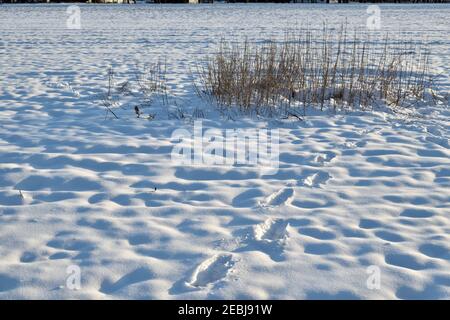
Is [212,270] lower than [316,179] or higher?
lower

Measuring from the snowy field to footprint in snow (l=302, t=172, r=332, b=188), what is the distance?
22 millimetres

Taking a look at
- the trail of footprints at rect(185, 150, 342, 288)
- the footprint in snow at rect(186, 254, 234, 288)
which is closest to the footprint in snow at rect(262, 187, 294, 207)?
the trail of footprints at rect(185, 150, 342, 288)

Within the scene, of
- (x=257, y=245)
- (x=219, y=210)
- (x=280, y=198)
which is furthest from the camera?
(x=280, y=198)

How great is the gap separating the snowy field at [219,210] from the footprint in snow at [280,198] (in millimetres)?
18

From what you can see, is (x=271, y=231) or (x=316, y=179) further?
(x=316, y=179)

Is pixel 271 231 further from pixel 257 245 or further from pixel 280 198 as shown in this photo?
pixel 280 198

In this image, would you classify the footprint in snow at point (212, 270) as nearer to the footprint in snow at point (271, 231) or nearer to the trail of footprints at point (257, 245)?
the trail of footprints at point (257, 245)

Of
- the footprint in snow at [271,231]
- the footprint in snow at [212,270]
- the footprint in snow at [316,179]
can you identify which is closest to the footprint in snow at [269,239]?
the footprint in snow at [271,231]

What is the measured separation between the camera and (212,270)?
2904 mm

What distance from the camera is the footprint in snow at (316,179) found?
4.16m

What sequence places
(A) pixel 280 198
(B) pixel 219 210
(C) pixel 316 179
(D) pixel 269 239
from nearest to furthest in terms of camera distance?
1. (D) pixel 269 239
2. (B) pixel 219 210
3. (A) pixel 280 198
4. (C) pixel 316 179

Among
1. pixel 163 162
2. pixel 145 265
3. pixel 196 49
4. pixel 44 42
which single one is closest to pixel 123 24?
pixel 44 42

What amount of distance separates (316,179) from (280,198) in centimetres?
55

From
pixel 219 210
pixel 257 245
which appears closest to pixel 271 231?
pixel 257 245
